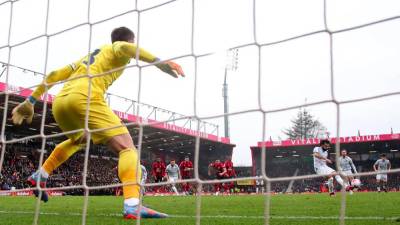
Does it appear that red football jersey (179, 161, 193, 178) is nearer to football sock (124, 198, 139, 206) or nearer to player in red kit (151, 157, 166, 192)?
player in red kit (151, 157, 166, 192)

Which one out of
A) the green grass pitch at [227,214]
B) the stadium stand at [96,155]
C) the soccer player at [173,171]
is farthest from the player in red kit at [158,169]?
the green grass pitch at [227,214]

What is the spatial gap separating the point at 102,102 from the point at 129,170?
0.57 metres

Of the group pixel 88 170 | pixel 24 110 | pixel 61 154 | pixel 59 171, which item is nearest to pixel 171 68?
pixel 24 110

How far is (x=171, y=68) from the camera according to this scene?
11.2ft

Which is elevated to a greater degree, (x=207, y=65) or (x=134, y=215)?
(x=207, y=65)

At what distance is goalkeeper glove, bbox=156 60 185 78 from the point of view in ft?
11.1

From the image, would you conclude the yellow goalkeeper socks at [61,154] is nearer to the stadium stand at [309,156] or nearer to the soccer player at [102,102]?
the soccer player at [102,102]

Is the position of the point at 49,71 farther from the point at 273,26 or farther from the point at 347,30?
the point at 347,30

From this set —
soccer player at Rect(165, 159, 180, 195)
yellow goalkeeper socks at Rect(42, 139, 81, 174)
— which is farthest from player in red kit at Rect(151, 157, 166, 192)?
yellow goalkeeper socks at Rect(42, 139, 81, 174)

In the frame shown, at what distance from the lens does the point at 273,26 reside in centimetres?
296

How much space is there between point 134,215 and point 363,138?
22.5 meters

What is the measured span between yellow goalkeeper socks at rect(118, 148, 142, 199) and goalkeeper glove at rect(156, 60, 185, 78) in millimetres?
640

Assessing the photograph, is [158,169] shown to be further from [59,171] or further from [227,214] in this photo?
[227,214]

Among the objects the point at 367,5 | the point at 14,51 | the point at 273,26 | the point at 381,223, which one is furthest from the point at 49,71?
the point at 381,223
